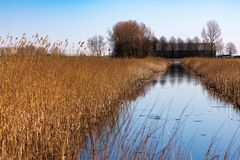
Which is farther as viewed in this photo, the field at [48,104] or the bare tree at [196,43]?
the bare tree at [196,43]

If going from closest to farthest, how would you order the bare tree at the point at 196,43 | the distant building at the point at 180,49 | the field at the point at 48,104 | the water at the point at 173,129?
1. the field at the point at 48,104
2. the water at the point at 173,129
3. the distant building at the point at 180,49
4. the bare tree at the point at 196,43

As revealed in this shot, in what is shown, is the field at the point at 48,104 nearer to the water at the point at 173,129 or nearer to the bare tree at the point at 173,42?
the water at the point at 173,129

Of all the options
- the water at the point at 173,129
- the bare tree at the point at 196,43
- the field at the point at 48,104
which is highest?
the bare tree at the point at 196,43

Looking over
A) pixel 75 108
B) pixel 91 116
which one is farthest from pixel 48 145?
pixel 91 116

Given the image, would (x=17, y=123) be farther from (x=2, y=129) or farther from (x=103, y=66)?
(x=103, y=66)

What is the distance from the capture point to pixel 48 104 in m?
5.11

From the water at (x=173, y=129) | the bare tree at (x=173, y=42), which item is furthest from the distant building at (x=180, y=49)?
the water at (x=173, y=129)

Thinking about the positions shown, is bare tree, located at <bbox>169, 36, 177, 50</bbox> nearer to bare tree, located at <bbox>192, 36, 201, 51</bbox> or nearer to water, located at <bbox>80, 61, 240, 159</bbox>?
bare tree, located at <bbox>192, 36, 201, 51</bbox>

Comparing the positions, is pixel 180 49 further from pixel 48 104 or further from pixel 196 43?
pixel 48 104

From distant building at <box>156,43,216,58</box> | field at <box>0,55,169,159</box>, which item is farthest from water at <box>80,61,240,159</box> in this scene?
distant building at <box>156,43,216,58</box>

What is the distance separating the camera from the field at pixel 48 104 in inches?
153

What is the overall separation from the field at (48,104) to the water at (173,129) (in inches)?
15.1

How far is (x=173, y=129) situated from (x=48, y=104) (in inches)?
86.5

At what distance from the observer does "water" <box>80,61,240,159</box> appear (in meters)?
4.27
